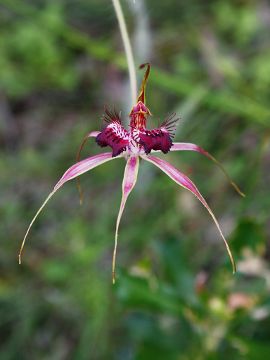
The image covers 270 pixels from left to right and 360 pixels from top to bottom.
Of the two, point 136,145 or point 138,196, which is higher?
point 136,145

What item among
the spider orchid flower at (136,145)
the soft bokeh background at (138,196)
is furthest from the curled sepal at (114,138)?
the soft bokeh background at (138,196)

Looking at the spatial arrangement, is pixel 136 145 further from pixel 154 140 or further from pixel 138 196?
pixel 138 196

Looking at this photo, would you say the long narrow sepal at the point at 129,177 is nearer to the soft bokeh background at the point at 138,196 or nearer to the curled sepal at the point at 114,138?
the curled sepal at the point at 114,138

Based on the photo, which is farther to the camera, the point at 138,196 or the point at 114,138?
the point at 138,196

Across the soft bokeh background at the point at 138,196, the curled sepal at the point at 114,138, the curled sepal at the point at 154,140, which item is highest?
the curled sepal at the point at 114,138

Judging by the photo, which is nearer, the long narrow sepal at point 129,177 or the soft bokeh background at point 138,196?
the long narrow sepal at point 129,177

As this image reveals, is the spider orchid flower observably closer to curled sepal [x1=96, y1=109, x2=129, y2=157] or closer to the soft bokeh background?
curled sepal [x1=96, y1=109, x2=129, y2=157]

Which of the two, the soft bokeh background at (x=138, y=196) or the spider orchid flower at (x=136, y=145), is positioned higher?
the spider orchid flower at (x=136, y=145)

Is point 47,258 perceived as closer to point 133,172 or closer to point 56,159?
point 56,159

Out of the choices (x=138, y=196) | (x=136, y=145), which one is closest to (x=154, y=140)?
(x=136, y=145)

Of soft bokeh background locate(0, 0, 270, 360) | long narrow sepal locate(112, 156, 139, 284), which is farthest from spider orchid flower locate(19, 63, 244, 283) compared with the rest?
soft bokeh background locate(0, 0, 270, 360)
